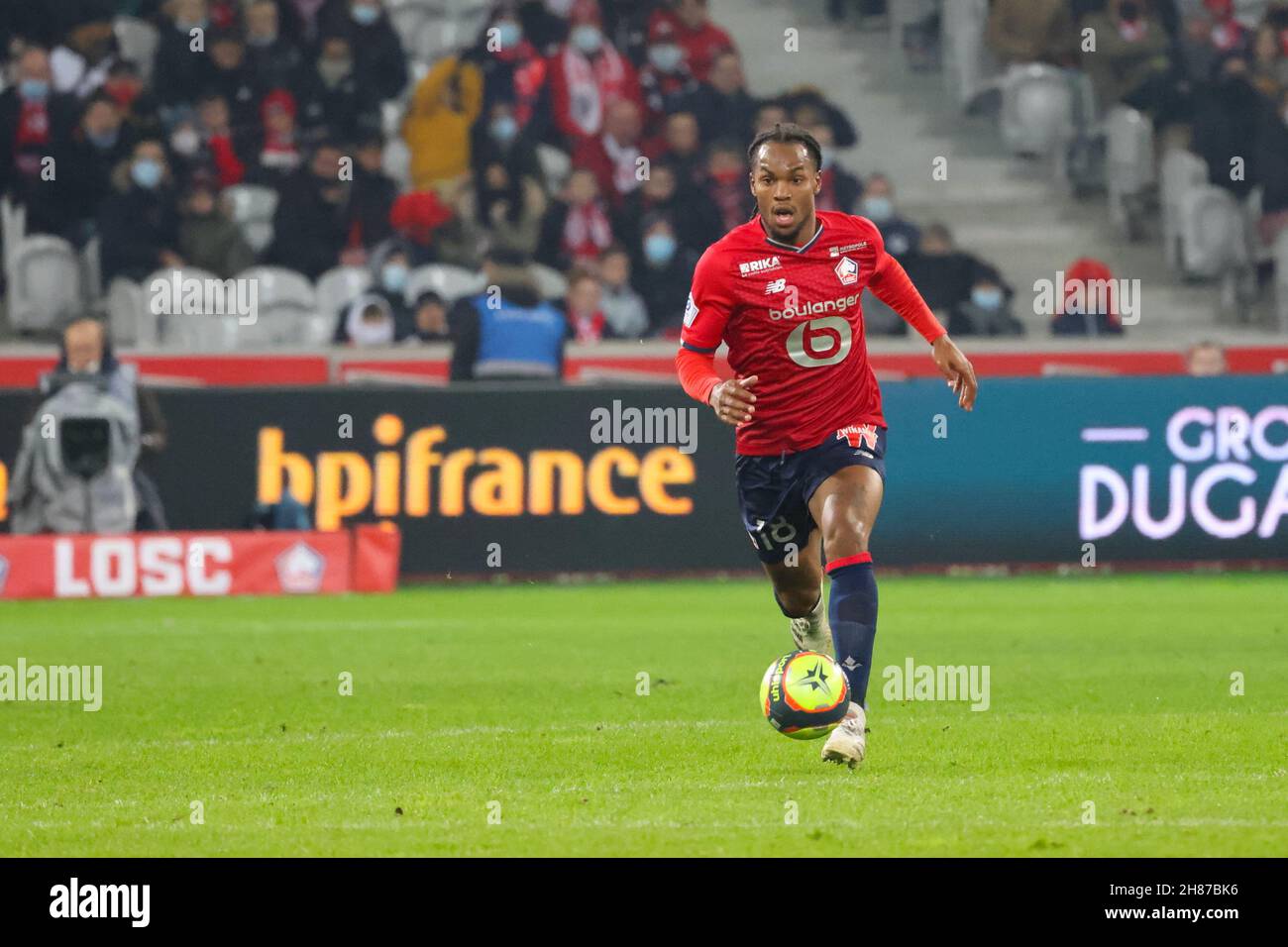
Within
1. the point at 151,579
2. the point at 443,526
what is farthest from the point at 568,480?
the point at 151,579

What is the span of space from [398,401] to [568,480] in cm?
136

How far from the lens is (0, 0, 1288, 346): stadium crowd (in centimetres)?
2053

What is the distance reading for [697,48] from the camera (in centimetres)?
2269

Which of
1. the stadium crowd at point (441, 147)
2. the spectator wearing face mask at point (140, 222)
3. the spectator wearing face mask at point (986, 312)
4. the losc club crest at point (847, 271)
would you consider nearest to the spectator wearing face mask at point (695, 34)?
the stadium crowd at point (441, 147)

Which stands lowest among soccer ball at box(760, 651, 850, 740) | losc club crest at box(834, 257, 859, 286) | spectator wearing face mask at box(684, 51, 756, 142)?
soccer ball at box(760, 651, 850, 740)

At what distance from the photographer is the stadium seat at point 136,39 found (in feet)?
72.9

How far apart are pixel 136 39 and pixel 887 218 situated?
745 cm

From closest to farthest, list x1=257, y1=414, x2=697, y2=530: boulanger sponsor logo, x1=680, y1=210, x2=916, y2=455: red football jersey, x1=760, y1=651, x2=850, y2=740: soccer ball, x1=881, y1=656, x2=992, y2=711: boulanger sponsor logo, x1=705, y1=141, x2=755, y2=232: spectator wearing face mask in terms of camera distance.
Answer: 1. x1=760, y1=651, x2=850, y2=740: soccer ball
2. x1=680, y1=210, x2=916, y2=455: red football jersey
3. x1=881, y1=656, x2=992, y2=711: boulanger sponsor logo
4. x1=257, y1=414, x2=697, y2=530: boulanger sponsor logo
5. x1=705, y1=141, x2=755, y2=232: spectator wearing face mask

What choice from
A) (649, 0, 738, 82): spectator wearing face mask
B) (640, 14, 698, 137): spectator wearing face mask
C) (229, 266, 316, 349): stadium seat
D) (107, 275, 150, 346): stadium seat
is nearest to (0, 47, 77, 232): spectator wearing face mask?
(107, 275, 150, 346): stadium seat

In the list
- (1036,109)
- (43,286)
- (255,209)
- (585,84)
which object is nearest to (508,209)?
(585,84)

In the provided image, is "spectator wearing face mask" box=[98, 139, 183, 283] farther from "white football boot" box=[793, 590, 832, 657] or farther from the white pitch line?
"white football boot" box=[793, 590, 832, 657]

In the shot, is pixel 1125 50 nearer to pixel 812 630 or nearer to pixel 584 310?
pixel 584 310

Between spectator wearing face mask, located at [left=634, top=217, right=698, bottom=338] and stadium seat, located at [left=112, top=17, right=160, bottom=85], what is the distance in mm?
5292
